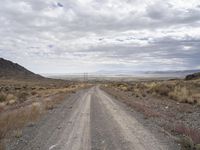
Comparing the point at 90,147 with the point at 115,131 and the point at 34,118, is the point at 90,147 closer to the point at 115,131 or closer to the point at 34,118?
the point at 115,131

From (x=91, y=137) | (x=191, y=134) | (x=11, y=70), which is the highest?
(x=11, y=70)

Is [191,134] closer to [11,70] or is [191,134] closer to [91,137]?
[91,137]

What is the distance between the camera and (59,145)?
351 inches

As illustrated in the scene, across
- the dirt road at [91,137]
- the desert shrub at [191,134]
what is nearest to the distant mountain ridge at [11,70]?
the dirt road at [91,137]

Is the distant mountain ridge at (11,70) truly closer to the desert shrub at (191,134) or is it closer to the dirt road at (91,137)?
the dirt road at (91,137)

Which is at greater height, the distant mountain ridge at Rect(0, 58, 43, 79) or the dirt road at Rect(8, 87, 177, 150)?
the distant mountain ridge at Rect(0, 58, 43, 79)

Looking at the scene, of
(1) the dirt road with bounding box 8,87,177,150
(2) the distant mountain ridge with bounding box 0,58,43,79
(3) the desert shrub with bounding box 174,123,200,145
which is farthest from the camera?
(2) the distant mountain ridge with bounding box 0,58,43,79

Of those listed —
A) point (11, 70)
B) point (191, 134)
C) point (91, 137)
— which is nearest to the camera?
point (191, 134)

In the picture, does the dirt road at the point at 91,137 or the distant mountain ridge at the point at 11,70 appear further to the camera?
the distant mountain ridge at the point at 11,70

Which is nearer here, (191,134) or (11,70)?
(191,134)

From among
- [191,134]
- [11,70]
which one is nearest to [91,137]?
[191,134]

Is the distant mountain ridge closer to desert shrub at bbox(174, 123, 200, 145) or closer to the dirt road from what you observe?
the dirt road

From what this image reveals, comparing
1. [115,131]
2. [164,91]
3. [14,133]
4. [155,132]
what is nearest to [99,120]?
[115,131]

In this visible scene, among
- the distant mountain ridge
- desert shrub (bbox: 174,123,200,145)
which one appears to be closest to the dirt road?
desert shrub (bbox: 174,123,200,145)
